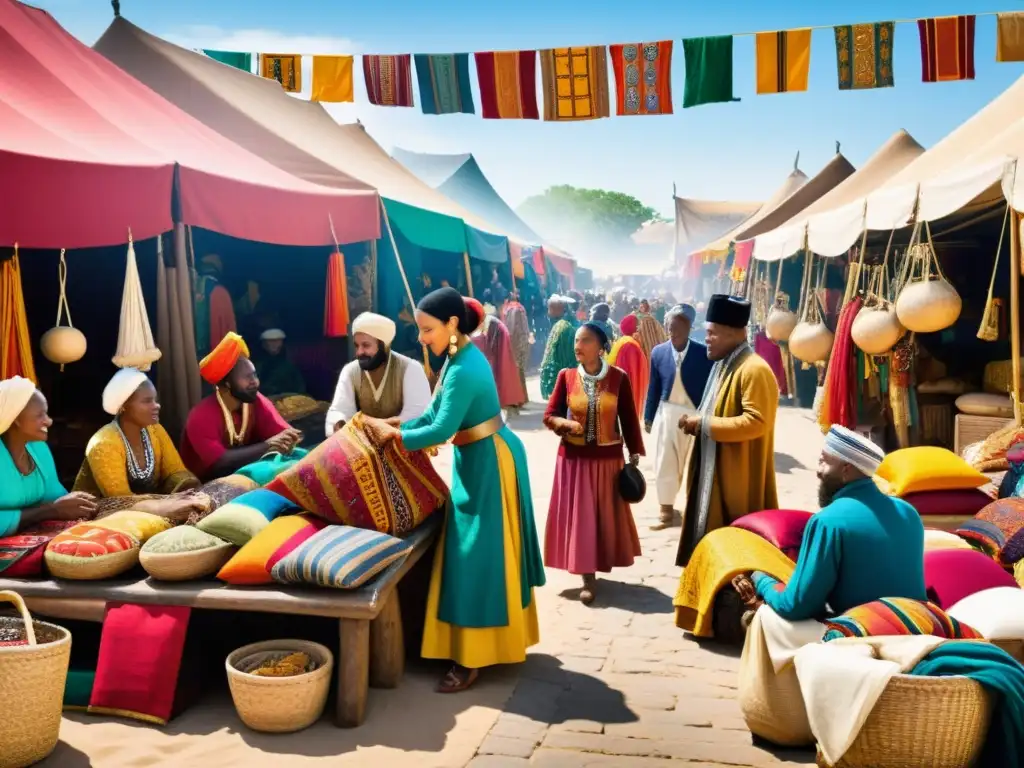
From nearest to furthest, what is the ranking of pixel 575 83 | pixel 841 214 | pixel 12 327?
pixel 12 327, pixel 841 214, pixel 575 83

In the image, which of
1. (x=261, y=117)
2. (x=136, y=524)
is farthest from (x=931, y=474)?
(x=261, y=117)

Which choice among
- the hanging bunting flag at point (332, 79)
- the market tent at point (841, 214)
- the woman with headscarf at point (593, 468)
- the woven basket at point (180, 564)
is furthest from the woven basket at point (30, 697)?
the hanging bunting flag at point (332, 79)

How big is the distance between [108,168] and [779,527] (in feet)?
14.7

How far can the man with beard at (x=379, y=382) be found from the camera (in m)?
4.79

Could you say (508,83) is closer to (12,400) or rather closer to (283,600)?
(12,400)

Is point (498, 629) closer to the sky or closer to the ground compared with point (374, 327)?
closer to the ground

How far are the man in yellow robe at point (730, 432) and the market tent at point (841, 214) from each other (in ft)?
15.4

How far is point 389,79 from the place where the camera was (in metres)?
11.8

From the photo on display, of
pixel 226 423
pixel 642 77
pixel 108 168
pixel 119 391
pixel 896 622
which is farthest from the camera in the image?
pixel 642 77

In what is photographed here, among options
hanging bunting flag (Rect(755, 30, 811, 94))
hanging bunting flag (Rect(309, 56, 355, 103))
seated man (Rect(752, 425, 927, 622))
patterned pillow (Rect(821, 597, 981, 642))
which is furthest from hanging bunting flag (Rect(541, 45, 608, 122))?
patterned pillow (Rect(821, 597, 981, 642))

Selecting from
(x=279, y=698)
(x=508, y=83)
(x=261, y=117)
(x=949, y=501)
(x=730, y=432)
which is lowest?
(x=279, y=698)

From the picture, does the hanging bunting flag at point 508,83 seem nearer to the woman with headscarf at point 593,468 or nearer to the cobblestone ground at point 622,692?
the woman with headscarf at point 593,468

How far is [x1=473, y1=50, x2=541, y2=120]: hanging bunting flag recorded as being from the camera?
11.1m

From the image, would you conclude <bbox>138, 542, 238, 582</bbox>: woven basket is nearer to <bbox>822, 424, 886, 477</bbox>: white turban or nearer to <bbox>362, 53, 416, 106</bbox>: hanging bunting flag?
<bbox>822, 424, 886, 477</bbox>: white turban
